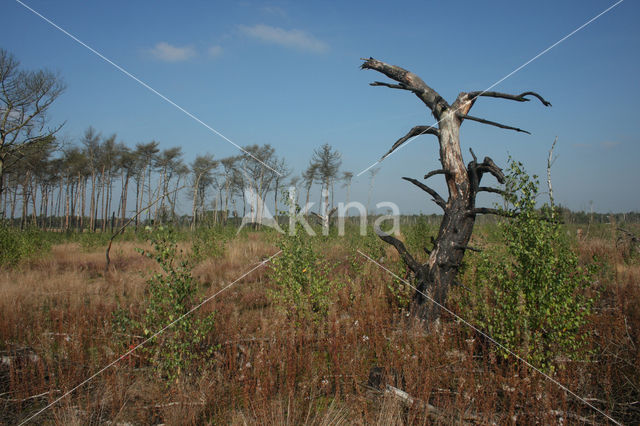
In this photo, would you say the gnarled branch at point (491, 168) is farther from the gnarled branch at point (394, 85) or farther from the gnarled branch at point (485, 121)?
the gnarled branch at point (394, 85)

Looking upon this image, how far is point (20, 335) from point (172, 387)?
312cm

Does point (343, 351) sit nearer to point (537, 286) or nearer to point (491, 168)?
point (537, 286)

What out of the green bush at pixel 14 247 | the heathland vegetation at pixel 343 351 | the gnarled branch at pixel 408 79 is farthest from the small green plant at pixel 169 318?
the green bush at pixel 14 247

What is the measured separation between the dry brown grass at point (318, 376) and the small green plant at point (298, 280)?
281mm

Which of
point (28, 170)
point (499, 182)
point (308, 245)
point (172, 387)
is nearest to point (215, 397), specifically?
point (172, 387)

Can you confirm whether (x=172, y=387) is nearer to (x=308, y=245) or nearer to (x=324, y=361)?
(x=324, y=361)

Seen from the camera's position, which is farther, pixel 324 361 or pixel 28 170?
pixel 28 170

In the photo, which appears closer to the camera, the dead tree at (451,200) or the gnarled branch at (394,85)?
the dead tree at (451,200)

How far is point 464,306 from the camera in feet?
17.7

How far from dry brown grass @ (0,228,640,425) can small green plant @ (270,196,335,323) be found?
281 millimetres

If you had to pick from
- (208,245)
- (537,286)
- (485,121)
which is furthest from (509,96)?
(208,245)

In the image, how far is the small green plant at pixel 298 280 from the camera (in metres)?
5.73

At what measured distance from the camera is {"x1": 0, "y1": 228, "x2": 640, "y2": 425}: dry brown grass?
329 cm

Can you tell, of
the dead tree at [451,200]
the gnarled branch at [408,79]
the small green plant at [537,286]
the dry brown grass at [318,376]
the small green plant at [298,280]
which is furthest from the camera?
the small green plant at [298,280]
